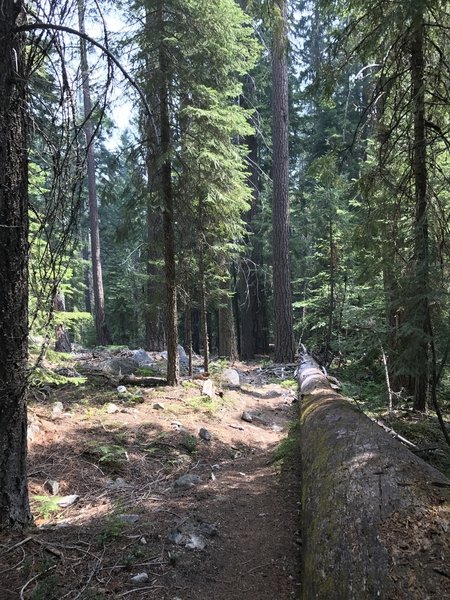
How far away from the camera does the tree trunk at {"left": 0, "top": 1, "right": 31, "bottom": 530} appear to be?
3.26 m

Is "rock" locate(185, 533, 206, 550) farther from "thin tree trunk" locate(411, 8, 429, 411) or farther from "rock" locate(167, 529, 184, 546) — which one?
"thin tree trunk" locate(411, 8, 429, 411)

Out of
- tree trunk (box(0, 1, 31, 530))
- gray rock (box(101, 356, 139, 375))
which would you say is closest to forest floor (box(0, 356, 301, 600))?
tree trunk (box(0, 1, 31, 530))

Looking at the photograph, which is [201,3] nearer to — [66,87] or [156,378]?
[66,87]

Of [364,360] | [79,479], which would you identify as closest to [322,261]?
[364,360]

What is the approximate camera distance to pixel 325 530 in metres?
2.77

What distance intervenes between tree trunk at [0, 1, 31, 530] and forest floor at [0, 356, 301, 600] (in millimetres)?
396

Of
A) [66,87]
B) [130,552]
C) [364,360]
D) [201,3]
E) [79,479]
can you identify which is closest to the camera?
[66,87]

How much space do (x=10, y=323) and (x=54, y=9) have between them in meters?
2.34

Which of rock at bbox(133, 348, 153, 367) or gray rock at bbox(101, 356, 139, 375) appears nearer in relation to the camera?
gray rock at bbox(101, 356, 139, 375)

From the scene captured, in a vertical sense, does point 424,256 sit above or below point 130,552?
above

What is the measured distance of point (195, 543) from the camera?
3613 mm

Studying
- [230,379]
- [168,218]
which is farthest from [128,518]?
[230,379]

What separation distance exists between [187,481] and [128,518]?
1.33 m

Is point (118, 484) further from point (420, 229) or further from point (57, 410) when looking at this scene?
point (420, 229)
